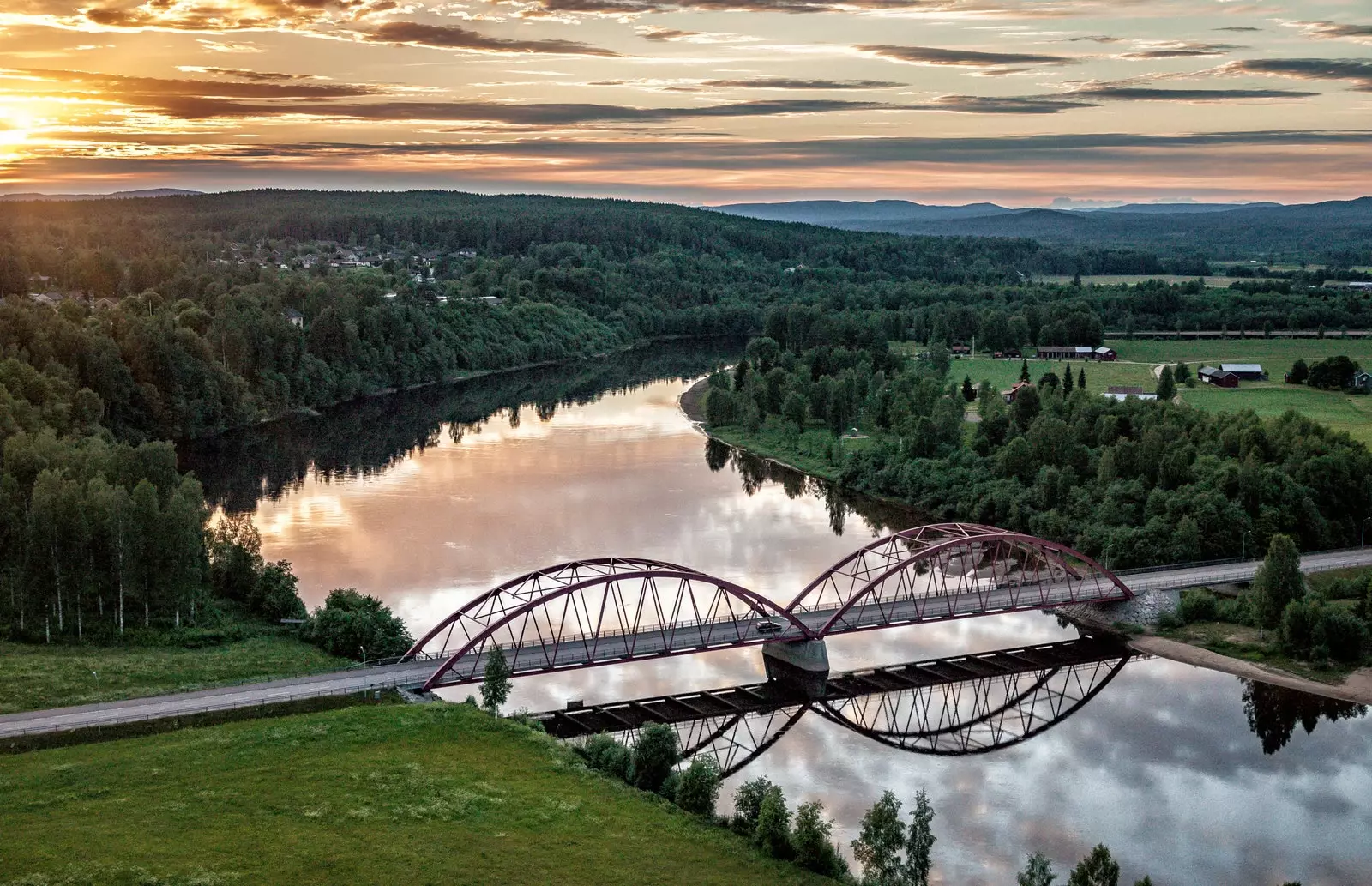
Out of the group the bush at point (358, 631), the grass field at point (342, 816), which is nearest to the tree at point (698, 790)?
the grass field at point (342, 816)

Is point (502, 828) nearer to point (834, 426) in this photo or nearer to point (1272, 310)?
point (834, 426)

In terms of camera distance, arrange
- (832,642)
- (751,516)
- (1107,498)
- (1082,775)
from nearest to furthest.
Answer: (1082,775) → (832,642) → (1107,498) → (751,516)

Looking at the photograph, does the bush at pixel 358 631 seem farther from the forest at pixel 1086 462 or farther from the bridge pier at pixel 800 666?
the forest at pixel 1086 462

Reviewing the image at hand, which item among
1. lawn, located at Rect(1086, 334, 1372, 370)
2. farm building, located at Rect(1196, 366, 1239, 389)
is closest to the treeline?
farm building, located at Rect(1196, 366, 1239, 389)

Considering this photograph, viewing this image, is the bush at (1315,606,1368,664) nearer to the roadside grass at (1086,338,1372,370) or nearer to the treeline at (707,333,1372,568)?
the treeline at (707,333,1372,568)

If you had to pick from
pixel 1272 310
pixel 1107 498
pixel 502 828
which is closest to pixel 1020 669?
pixel 1107 498
